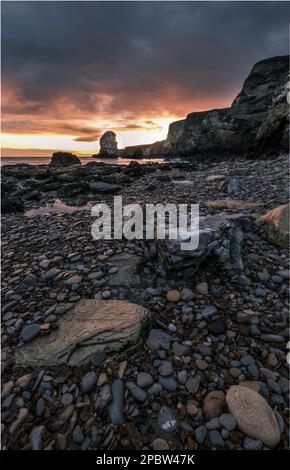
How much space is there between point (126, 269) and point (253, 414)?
244 cm

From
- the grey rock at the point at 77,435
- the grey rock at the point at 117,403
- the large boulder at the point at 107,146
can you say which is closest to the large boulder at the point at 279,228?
the grey rock at the point at 117,403

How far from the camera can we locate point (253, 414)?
1903mm

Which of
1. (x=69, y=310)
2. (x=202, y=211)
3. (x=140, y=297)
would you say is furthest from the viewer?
(x=202, y=211)

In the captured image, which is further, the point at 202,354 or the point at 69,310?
the point at 69,310

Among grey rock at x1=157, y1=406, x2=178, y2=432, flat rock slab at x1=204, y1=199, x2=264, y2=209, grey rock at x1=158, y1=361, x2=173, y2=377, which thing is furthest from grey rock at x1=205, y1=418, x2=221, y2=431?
flat rock slab at x1=204, y1=199, x2=264, y2=209

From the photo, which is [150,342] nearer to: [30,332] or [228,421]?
[228,421]

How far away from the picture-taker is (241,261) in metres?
3.78

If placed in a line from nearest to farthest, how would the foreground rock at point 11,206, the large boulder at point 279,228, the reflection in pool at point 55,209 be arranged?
the large boulder at point 279,228
the reflection in pool at point 55,209
the foreground rock at point 11,206

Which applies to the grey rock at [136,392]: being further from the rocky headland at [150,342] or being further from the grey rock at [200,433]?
the grey rock at [200,433]

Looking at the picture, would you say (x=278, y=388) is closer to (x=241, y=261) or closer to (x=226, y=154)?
(x=241, y=261)

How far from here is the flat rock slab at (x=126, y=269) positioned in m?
3.61

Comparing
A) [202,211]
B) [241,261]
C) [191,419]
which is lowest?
[191,419]
